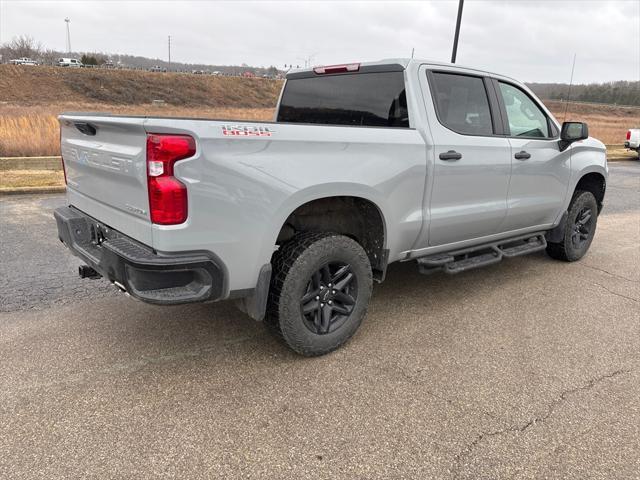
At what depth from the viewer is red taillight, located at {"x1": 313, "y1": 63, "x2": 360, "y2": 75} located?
3900 millimetres

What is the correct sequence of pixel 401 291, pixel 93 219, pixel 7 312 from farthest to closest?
pixel 401 291 → pixel 7 312 → pixel 93 219

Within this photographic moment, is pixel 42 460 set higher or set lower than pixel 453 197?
lower

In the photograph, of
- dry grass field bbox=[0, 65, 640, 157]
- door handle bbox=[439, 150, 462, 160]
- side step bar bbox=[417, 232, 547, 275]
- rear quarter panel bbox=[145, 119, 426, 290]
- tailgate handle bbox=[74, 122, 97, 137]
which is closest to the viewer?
rear quarter panel bbox=[145, 119, 426, 290]

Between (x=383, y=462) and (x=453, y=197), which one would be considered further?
(x=453, y=197)

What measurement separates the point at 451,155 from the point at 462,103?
1.81 ft

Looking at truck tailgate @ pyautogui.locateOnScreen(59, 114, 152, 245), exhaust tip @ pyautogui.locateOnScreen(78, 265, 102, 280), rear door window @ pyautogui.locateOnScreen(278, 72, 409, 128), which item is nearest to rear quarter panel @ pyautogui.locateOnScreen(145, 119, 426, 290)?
truck tailgate @ pyautogui.locateOnScreen(59, 114, 152, 245)

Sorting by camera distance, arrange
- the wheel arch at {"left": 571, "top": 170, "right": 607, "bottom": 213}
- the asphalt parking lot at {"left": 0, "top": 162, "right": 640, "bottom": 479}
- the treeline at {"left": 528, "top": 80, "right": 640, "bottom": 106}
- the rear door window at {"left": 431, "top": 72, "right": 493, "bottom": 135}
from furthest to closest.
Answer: the treeline at {"left": 528, "top": 80, "right": 640, "bottom": 106}
the wheel arch at {"left": 571, "top": 170, "right": 607, "bottom": 213}
the rear door window at {"left": 431, "top": 72, "right": 493, "bottom": 135}
the asphalt parking lot at {"left": 0, "top": 162, "right": 640, "bottom": 479}

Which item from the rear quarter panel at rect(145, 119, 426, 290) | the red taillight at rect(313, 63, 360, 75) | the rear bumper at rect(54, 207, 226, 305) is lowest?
the rear bumper at rect(54, 207, 226, 305)

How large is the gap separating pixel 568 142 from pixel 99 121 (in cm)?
413

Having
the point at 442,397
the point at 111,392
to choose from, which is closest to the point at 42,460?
the point at 111,392

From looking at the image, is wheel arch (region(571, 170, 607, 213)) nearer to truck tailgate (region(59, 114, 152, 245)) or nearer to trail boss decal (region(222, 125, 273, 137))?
trail boss decal (region(222, 125, 273, 137))

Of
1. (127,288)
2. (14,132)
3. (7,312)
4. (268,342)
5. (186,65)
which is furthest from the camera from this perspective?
(186,65)

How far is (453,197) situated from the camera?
12.6 feet

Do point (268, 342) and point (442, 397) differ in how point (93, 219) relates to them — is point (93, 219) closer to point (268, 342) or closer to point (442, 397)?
point (268, 342)
